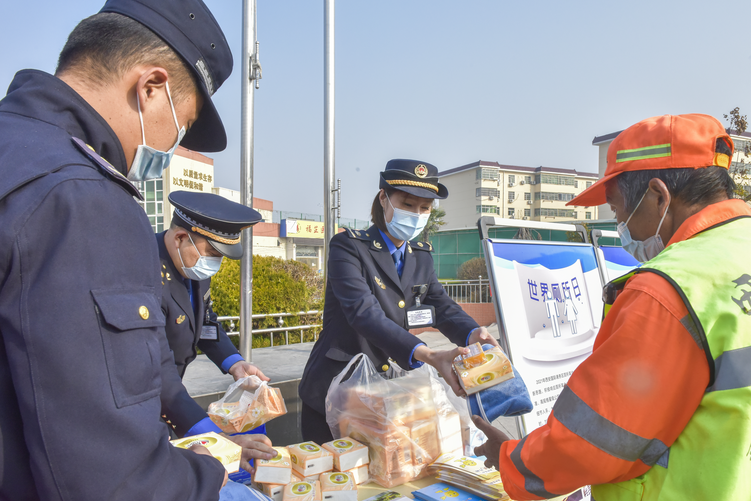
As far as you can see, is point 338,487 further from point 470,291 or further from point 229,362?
point 470,291

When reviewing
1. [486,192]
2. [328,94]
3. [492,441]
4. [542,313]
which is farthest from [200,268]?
[486,192]

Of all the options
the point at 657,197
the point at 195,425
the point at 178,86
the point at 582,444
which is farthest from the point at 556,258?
the point at 178,86

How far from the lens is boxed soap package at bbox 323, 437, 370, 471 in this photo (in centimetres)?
172

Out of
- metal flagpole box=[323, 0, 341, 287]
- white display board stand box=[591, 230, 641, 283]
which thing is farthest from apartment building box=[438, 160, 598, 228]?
white display board stand box=[591, 230, 641, 283]

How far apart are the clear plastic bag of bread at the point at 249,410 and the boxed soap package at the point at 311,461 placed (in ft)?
0.59

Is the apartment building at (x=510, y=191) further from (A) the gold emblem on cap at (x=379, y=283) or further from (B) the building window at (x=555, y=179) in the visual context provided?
(A) the gold emblem on cap at (x=379, y=283)

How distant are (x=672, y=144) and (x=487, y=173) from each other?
2051 inches

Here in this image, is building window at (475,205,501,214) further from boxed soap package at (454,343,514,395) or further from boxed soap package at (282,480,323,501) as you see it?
boxed soap package at (282,480,323,501)

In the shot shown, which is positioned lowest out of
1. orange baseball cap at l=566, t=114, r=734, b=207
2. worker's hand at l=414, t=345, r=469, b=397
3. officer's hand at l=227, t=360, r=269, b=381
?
officer's hand at l=227, t=360, r=269, b=381

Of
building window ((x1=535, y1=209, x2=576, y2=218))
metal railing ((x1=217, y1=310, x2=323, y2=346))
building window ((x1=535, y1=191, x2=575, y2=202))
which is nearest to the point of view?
metal railing ((x1=217, y1=310, x2=323, y2=346))

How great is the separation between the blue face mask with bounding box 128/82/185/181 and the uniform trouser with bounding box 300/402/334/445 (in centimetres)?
159

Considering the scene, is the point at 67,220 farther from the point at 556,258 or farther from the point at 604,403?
the point at 556,258

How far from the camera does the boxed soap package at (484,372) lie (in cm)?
155

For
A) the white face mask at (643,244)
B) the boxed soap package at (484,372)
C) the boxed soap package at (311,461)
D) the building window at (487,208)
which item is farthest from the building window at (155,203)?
the building window at (487,208)
